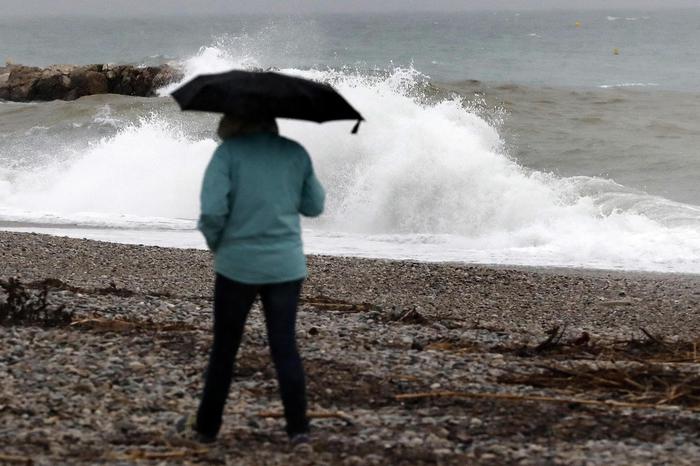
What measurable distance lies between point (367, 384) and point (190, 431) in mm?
1372

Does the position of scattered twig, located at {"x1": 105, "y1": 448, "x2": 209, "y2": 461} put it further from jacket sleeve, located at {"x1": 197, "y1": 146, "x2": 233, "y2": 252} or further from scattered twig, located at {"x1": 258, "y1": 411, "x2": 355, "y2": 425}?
jacket sleeve, located at {"x1": 197, "y1": 146, "x2": 233, "y2": 252}

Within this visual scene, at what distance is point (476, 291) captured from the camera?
11250mm

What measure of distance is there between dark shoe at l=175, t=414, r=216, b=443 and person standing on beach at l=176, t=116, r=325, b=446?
1.37 ft

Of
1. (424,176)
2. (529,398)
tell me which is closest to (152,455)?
(529,398)

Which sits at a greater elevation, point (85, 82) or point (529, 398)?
point (85, 82)

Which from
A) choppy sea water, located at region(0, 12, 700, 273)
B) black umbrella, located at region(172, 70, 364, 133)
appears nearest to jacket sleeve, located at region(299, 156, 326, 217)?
black umbrella, located at region(172, 70, 364, 133)

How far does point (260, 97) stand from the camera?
15.6ft

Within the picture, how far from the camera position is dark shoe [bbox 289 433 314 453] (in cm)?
514

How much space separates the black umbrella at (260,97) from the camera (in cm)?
473

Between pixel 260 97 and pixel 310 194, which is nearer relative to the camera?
pixel 260 97

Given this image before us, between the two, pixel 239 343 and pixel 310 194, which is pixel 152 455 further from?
pixel 310 194

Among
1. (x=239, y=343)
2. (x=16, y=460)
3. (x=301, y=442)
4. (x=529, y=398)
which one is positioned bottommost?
(x=16, y=460)

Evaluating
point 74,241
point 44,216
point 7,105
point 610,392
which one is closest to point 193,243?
point 74,241

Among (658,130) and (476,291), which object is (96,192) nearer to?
(476,291)
